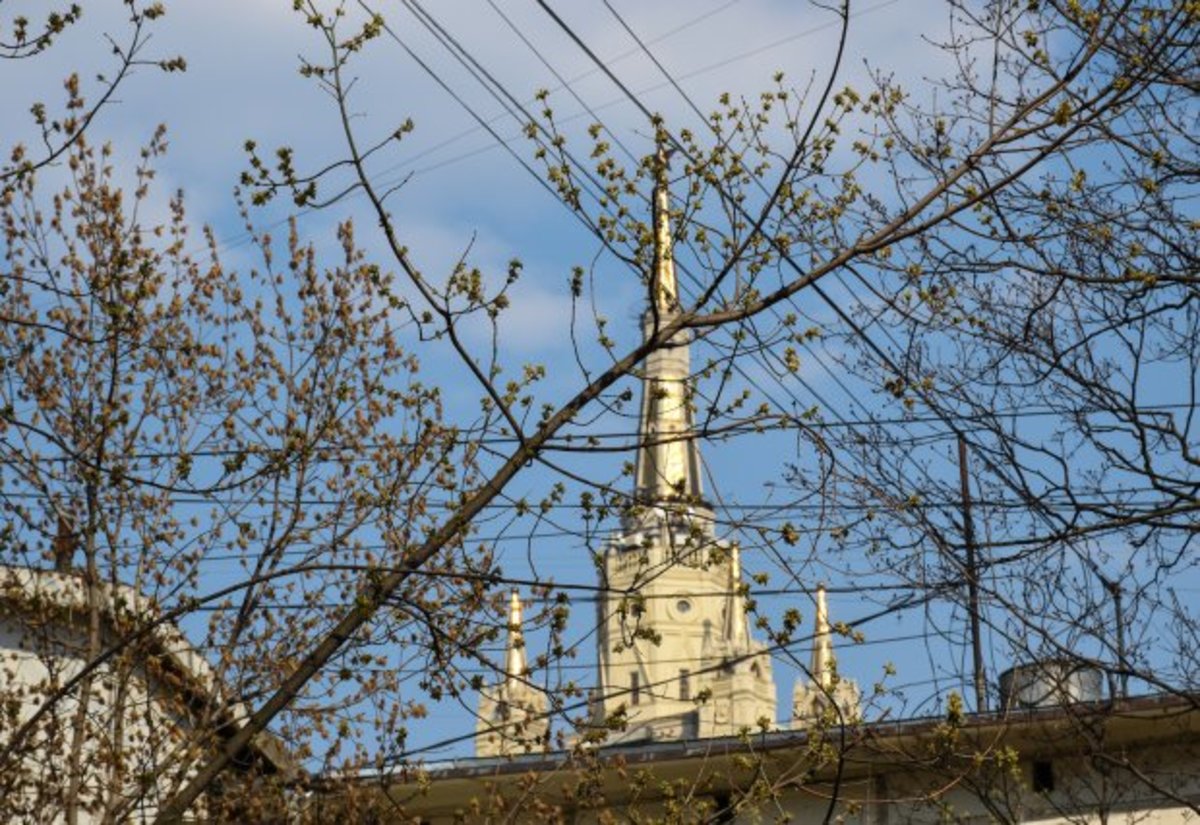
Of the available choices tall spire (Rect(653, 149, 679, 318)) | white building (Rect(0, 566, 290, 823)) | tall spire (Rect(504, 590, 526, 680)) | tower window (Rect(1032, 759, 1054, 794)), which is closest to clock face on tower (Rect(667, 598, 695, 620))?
tower window (Rect(1032, 759, 1054, 794))

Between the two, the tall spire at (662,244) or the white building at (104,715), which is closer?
the tall spire at (662,244)

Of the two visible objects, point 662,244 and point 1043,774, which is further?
point 1043,774

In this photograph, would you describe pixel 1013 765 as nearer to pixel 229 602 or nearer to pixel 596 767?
pixel 596 767

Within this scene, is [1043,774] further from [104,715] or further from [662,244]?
[662,244]

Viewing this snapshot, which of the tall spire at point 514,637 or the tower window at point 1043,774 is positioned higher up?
the tower window at point 1043,774

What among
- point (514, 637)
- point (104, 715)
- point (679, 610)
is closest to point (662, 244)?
point (514, 637)

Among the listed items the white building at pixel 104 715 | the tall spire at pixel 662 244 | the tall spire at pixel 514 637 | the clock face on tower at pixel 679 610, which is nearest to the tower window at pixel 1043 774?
the white building at pixel 104 715

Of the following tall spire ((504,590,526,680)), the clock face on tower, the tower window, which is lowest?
tall spire ((504,590,526,680))

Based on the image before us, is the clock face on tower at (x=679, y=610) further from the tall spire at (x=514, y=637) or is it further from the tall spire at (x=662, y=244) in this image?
the tall spire at (x=662, y=244)

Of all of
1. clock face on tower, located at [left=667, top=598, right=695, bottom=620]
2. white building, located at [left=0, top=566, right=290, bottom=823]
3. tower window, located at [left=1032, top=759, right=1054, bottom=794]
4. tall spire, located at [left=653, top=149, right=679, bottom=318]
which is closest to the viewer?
tall spire, located at [left=653, top=149, right=679, bottom=318]

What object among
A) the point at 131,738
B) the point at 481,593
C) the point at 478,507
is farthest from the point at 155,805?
the point at 478,507

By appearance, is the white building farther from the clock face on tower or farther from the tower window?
the clock face on tower

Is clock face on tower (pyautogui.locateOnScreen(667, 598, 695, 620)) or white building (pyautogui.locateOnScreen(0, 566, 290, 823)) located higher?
clock face on tower (pyautogui.locateOnScreen(667, 598, 695, 620))

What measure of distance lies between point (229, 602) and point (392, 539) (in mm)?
2134
